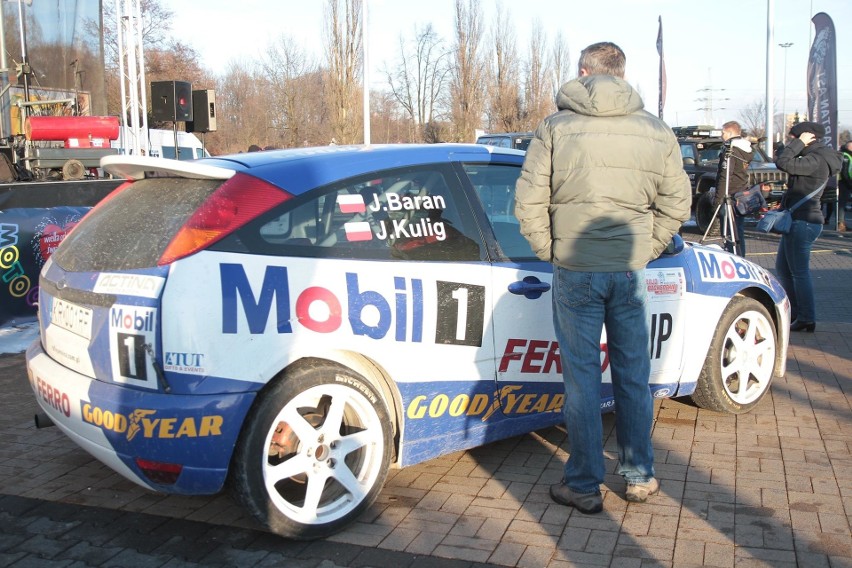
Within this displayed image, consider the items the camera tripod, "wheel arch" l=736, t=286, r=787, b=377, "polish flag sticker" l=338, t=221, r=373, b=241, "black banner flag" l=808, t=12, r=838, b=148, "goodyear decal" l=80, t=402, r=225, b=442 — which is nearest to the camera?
"goodyear decal" l=80, t=402, r=225, b=442

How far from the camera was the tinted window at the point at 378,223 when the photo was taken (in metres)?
3.43

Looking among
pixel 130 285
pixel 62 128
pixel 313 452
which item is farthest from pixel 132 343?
pixel 62 128

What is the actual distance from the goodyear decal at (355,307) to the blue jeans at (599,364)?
16.2 inches

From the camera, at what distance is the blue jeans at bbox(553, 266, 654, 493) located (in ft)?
11.8

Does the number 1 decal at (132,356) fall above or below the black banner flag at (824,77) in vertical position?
below

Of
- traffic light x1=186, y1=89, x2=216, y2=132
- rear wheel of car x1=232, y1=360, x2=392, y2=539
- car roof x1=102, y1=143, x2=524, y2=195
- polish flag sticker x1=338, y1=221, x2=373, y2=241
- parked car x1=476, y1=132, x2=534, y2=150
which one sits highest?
traffic light x1=186, y1=89, x2=216, y2=132

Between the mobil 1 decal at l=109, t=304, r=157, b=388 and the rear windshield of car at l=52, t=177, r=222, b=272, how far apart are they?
0.66ft

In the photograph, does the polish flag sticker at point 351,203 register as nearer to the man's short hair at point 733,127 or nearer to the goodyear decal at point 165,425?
the goodyear decal at point 165,425

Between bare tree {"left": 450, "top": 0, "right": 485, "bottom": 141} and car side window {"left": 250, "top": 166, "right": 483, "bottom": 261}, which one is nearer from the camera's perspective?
car side window {"left": 250, "top": 166, "right": 483, "bottom": 261}

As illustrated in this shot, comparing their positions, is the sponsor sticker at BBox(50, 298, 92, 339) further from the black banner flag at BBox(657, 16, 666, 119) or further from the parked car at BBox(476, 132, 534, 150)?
the black banner flag at BBox(657, 16, 666, 119)

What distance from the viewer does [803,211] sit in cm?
725

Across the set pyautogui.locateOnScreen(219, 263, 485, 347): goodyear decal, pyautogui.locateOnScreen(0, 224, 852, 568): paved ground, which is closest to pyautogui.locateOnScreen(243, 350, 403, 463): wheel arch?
pyautogui.locateOnScreen(219, 263, 485, 347): goodyear decal

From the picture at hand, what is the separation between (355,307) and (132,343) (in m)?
0.87

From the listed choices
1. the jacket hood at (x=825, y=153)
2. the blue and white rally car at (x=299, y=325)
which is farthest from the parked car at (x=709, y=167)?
the blue and white rally car at (x=299, y=325)
